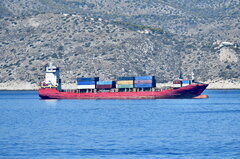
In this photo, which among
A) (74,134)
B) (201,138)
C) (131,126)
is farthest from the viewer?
(131,126)

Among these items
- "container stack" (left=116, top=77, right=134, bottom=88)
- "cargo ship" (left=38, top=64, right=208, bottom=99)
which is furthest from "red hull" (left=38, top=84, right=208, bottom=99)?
"container stack" (left=116, top=77, right=134, bottom=88)

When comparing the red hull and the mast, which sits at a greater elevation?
the mast

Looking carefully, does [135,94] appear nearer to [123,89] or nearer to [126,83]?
[126,83]

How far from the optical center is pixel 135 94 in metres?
149

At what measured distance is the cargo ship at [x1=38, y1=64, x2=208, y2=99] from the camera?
146 metres

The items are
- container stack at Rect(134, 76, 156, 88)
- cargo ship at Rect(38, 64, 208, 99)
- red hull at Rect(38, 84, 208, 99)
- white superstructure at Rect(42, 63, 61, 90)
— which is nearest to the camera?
red hull at Rect(38, 84, 208, 99)

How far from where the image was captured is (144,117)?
92875mm

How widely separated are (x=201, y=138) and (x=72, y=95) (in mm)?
90680

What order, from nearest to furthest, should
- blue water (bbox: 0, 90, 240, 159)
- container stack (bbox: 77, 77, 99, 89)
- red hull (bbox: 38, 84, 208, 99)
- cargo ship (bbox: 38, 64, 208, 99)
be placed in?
blue water (bbox: 0, 90, 240, 159)
red hull (bbox: 38, 84, 208, 99)
cargo ship (bbox: 38, 64, 208, 99)
container stack (bbox: 77, 77, 99, 89)

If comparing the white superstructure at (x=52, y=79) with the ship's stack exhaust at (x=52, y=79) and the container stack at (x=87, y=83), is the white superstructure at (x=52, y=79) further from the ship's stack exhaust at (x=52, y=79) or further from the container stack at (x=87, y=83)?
the container stack at (x=87, y=83)

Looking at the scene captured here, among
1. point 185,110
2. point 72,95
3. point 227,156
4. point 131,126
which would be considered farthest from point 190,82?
point 227,156

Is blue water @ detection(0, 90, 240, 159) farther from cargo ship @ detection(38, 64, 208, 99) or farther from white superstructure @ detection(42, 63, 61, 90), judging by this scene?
white superstructure @ detection(42, 63, 61, 90)

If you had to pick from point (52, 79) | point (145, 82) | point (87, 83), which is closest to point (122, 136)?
point (145, 82)

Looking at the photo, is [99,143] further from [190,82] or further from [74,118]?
[190,82]
